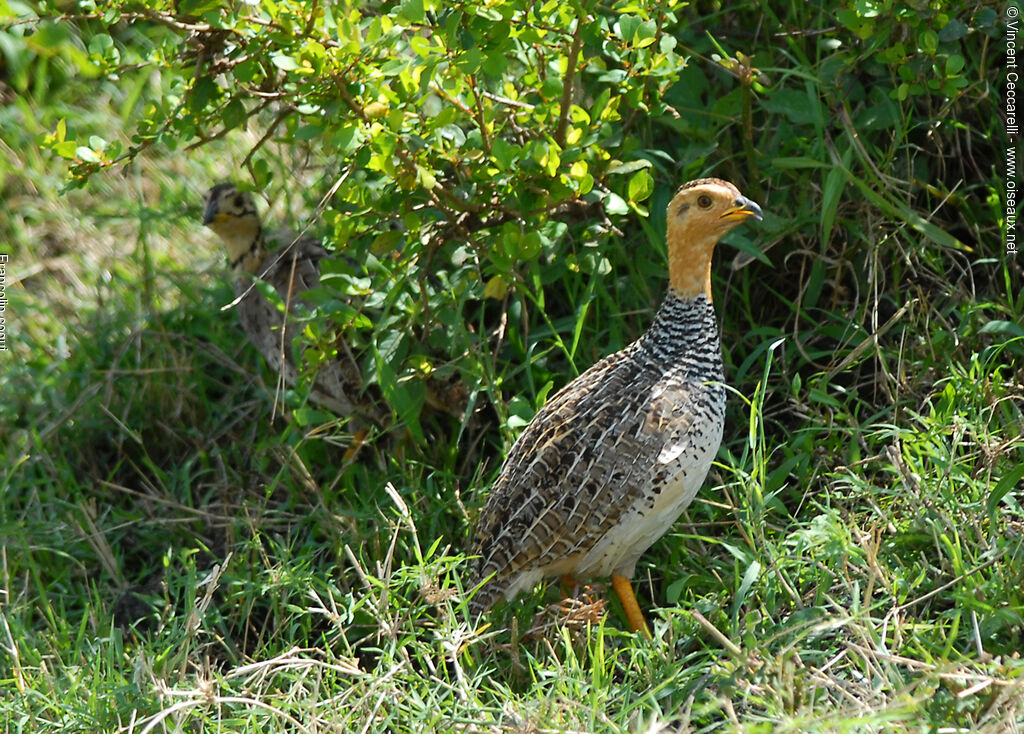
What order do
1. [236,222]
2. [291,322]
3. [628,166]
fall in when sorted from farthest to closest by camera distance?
[236,222] → [291,322] → [628,166]

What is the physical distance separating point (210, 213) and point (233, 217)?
0.12m

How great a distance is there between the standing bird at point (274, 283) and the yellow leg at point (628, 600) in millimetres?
1370

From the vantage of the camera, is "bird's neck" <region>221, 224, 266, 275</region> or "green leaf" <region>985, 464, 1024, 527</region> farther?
"bird's neck" <region>221, 224, 266, 275</region>

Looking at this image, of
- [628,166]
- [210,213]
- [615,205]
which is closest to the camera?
[615,205]

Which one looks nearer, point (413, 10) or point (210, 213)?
point (413, 10)

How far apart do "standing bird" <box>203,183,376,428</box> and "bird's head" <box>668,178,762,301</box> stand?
1.40 metres

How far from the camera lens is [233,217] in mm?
5605

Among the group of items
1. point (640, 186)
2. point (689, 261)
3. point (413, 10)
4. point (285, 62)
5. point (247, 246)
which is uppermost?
point (413, 10)

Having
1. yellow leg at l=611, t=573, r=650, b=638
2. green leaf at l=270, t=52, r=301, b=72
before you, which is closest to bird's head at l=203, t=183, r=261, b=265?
green leaf at l=270, t=52, r=301, b=72

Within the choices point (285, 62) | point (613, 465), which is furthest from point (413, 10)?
point (613, 465)

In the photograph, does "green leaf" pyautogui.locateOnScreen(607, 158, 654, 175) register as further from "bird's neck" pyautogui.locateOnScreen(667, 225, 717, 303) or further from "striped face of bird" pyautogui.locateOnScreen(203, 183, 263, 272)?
"striped face of bird" pyautogui.locateOnScreen(203, 183, 263, 272)

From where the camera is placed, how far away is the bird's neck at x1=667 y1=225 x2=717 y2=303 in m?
4.09

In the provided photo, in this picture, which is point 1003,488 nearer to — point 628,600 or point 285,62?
point 628,600

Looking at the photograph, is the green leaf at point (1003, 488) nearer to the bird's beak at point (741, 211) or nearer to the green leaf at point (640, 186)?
the bird's beak at point (741, 211)
